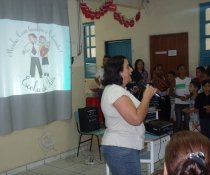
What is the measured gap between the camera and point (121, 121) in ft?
6.53

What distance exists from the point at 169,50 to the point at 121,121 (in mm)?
4781

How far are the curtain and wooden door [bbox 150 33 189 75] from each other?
105 inches

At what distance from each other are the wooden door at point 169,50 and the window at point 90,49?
5.61 ft

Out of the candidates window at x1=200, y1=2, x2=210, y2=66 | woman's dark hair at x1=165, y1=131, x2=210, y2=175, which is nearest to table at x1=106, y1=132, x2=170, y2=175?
woman's dark hair at x1=165, y1=131, x2=210, y2=175

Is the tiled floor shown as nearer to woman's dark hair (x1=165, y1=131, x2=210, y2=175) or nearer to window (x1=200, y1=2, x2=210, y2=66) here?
window (x1=200, y1=2, x2=210, y2=66)

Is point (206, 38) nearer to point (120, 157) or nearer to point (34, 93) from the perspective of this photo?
point (34, 93)


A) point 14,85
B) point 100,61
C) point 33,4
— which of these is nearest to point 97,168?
point 14,85

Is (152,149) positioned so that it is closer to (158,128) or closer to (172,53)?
(158,128)

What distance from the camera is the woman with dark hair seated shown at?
193 cm

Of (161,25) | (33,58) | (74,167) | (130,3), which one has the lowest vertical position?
(74,167)

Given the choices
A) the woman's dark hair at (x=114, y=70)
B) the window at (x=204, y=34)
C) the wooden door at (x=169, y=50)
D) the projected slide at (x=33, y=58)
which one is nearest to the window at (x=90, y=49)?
the wooden door at (x=169, y=50)

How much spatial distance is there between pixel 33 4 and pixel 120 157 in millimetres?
2679

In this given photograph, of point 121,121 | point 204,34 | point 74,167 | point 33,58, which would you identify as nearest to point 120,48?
point 204,34

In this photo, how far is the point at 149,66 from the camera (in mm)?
6773
